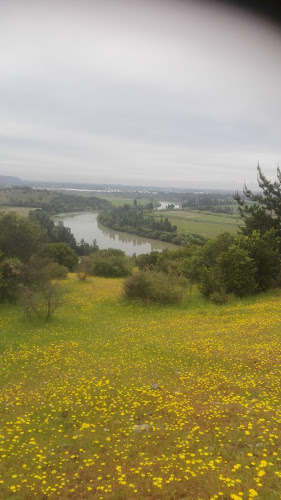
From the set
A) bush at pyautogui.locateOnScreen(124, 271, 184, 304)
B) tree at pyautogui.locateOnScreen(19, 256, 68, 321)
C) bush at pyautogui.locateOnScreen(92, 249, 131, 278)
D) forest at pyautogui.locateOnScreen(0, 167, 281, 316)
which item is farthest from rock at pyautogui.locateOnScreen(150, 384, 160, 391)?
bush at pyautogui.locateOnScreen(92, 249, 131, 278)

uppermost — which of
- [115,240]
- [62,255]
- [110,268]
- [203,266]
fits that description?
[203,266]

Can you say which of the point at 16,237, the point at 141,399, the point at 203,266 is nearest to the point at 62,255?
the point at 16,237

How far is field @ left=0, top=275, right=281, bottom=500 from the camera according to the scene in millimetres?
5070

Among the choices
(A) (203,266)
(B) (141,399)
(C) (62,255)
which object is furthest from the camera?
(C) (62,255)

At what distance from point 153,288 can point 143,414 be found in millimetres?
14267

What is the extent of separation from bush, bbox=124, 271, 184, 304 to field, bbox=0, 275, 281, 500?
6.69 meters

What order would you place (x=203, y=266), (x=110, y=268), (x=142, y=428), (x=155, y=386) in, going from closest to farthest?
(x=142, y=428), (x=155, y=386), (x=203, y=266), (x=110, y=268)

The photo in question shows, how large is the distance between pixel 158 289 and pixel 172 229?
72.0 meters

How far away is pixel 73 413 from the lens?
7430 millimetres

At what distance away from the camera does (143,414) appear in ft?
23.8

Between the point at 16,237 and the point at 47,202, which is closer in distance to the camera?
the point at 16,237

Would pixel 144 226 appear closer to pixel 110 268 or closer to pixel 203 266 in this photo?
pixel 110 268

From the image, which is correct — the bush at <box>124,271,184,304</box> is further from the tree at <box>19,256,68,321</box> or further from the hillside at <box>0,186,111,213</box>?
the hillside at <box>0,186,111,213</box>

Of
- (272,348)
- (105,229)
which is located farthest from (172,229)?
(272,348)
